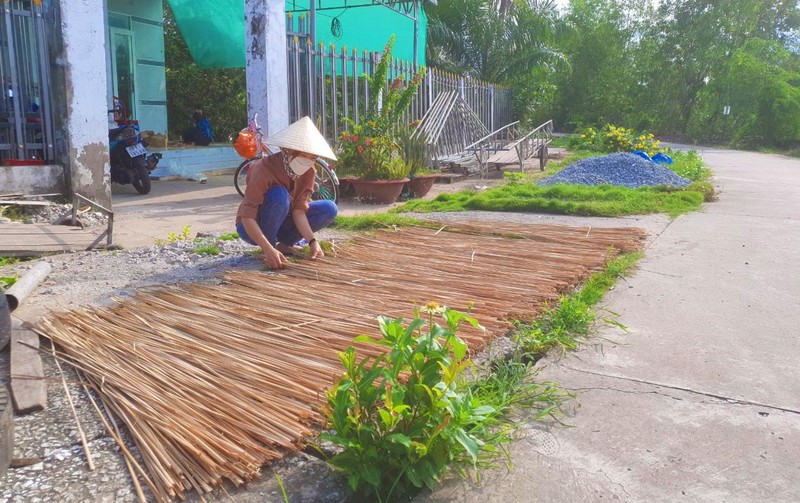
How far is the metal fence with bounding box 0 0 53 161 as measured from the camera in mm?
5766

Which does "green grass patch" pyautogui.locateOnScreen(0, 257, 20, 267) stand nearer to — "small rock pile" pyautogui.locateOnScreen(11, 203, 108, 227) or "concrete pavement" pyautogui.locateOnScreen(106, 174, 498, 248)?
"concrete pavement" pyautogui.locateOnScreen(106, 174, 498, 248)

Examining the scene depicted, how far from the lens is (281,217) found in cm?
400

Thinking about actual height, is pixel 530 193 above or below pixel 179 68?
below

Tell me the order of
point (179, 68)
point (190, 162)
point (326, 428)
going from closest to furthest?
point (326, 428) → point (190, 162) → point (179, 68)

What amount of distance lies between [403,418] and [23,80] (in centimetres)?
562

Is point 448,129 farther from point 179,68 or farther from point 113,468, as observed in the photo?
point 113,468

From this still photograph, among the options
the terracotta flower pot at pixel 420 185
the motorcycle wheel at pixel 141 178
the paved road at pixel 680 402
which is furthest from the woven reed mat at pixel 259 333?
the motorcycle wheel at pixel 141 178

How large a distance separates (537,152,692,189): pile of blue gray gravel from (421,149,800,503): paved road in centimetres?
432

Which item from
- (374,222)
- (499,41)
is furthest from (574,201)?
(499,41)

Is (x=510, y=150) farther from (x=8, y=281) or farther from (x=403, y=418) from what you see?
(x=403, y=418)

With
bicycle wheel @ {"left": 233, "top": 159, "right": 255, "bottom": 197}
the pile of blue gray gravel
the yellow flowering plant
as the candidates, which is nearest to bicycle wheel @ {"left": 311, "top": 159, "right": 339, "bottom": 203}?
bicycle wheel @ {"left": 233, "top": 159, "right": 255, "bottom": 197}

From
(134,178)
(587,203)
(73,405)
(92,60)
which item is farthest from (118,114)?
(73,405)

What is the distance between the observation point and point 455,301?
318cm

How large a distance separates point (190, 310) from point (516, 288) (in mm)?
1553
